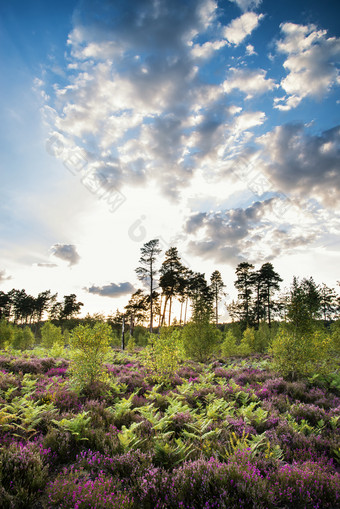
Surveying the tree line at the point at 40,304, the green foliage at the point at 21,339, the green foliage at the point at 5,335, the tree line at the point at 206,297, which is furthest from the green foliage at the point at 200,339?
the tree line at the point at 40,304

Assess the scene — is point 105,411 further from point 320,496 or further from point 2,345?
point 2,345

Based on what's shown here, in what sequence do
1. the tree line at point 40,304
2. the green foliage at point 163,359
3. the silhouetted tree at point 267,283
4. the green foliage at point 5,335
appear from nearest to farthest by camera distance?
the green foliage at point 163,359
the green foliage at point 5,335
the silhouetted tree at point 267,283
the tree line at point 40,304

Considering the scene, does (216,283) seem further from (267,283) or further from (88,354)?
(88,354)

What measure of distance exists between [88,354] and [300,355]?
10180 millimetres

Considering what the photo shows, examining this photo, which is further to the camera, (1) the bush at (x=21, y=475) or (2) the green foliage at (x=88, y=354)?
(2) the green foliage at (x=88, y=354)

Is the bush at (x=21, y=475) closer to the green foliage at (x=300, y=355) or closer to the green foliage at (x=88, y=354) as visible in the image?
the green foliage at (x=88, y=354)

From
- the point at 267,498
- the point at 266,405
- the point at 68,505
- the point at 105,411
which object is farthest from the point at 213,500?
the point at 266,405

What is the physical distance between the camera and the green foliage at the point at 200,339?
18906 mm

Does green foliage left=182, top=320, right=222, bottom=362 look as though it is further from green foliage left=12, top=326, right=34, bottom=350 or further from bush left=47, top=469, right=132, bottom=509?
green foliage left=12, top=326, right=34, bottom=350

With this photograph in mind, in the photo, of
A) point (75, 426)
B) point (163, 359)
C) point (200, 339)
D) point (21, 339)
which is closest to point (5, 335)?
point (21, 339)

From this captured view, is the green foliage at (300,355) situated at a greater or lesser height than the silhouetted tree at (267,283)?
lesser

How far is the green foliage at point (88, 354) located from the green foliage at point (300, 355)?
8.85 metres

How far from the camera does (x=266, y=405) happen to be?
7984 millimetres

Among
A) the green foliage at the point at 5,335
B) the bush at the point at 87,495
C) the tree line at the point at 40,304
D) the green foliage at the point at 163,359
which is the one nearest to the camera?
the bush at the point at 87,495
